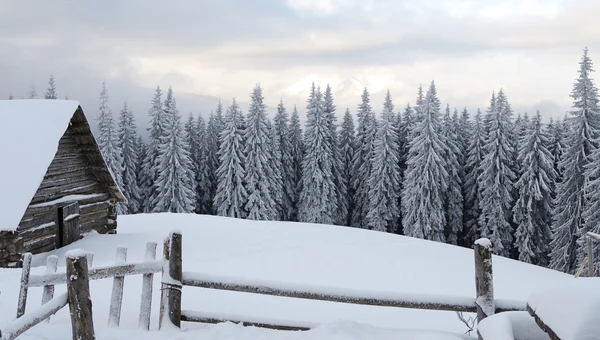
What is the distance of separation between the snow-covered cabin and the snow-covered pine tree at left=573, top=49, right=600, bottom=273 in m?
31.0

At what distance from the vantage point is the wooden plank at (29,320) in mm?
4212

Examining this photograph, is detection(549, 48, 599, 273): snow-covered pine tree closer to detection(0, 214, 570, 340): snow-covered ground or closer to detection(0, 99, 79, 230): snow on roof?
detection(0, 214, 570, 340): snow-covered ground

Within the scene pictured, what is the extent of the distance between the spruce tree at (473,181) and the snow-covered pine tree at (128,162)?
35.8m

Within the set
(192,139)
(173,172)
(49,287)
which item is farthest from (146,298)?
(192,139)

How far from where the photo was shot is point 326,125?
51.2 metres

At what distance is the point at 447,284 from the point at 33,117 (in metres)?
15.5

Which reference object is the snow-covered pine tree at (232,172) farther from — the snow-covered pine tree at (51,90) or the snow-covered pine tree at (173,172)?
the snow-covered pine tree at (51,90)

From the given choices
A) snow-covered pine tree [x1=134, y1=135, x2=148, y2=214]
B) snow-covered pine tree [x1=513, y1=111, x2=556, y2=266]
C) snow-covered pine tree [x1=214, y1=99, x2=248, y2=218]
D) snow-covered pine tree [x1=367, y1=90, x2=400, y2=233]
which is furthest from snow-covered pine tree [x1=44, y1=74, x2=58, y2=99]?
snow-covered pine tree [x1=513, y1=111, x2=556, y2=266]

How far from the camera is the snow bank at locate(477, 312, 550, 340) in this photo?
316cm

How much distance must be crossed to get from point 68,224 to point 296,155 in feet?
125

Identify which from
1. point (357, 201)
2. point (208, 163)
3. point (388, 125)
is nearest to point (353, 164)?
point (357, 201)

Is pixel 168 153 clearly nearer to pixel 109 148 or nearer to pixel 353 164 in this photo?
pixel 109 148

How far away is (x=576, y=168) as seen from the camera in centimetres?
3612

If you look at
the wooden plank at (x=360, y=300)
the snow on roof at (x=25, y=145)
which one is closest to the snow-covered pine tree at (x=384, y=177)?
the snow on roof at (x=25, y=145)
